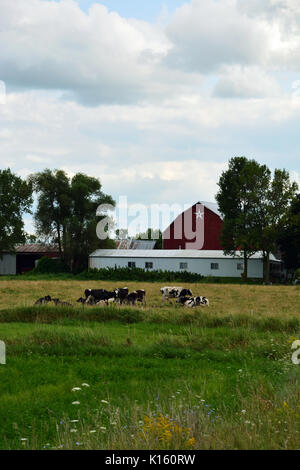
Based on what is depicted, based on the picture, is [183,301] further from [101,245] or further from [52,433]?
[101,245]

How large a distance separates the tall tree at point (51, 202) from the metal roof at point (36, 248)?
7.65 feet

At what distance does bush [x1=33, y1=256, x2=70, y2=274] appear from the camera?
67688 millimetres

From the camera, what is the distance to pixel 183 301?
27188mm

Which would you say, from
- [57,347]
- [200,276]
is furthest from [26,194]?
[57,347]

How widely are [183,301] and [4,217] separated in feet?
166

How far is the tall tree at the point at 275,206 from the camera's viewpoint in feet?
200

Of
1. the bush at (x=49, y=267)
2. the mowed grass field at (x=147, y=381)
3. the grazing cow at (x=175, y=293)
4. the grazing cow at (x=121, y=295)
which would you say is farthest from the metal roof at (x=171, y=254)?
the mowed grass field at (x=147, y=381)

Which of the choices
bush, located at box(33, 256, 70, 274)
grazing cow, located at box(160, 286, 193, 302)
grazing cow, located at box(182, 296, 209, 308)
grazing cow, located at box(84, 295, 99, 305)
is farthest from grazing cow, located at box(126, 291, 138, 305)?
bush, located at box(33, 256, 70, 274)

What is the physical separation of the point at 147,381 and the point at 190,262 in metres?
54.3

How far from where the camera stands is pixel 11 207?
7269 centimetres

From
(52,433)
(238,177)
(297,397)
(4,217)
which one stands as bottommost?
(52,433)

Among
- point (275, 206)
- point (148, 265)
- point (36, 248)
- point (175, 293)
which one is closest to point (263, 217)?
point (275, 206)

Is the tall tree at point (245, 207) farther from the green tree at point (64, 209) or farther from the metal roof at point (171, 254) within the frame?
the green tree at point (64, 209)

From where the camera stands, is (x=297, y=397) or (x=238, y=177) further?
(x=238, y=177)
